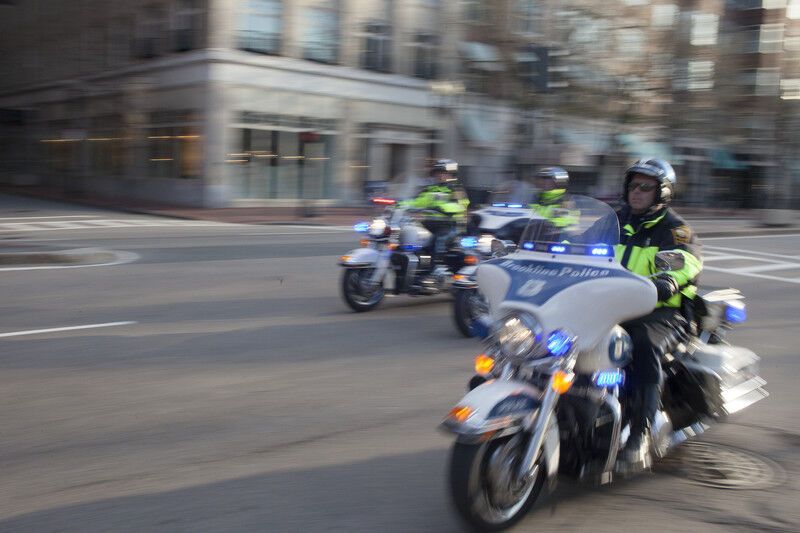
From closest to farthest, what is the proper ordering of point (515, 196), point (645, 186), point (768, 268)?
point (645, 186), point (515, 196), point (768, 268)

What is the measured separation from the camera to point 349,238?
68.1 feet

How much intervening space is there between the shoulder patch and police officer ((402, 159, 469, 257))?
5409 mm

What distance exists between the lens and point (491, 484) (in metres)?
3.79

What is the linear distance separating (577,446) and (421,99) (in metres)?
34.1

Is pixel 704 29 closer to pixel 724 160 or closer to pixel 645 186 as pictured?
pixel 724 160

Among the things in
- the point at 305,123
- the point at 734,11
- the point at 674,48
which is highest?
the point at 734,11

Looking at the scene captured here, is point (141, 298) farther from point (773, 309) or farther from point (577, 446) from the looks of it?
point (773, 309)

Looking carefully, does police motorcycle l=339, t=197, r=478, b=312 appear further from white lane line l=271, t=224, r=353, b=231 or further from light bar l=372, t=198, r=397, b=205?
white lane line l=271, t=224, r=353, b=231

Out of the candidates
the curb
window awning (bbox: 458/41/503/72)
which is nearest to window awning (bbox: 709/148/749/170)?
window awning (bbox: 458/41/503/72)

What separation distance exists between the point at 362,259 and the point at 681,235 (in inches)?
213

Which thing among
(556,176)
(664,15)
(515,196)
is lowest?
(515,196)

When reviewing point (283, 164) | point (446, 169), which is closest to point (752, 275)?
point (446, 169)

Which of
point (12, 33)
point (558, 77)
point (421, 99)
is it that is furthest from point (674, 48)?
point (12, 33)

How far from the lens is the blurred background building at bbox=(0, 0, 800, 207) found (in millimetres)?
28844
